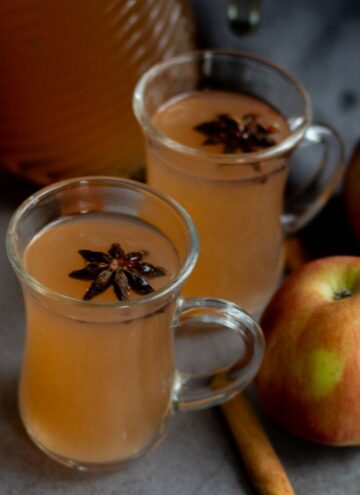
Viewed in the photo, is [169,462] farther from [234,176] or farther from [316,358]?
[234,176]

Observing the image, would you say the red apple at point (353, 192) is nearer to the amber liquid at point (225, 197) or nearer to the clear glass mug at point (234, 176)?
the clear glass mug at point (234, 176)

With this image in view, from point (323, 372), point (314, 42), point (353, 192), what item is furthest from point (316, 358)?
point (314, 42)

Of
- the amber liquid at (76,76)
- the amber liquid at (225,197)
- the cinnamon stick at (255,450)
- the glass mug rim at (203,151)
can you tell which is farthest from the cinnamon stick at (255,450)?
the amber liquid at (76,76)

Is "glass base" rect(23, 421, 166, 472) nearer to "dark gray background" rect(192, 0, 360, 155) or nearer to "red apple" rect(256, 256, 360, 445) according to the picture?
"red apple" rect(256, 256, 360, 445)

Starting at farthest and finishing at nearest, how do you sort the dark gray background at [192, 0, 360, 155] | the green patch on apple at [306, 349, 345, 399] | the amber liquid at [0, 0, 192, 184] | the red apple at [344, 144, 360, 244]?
the dark gray background at [192, 0, 360, 155], the red apple at [344, 144, 360, 244], the amber liquid at [0, 0, 192, 184], the green patch on apple at [306, 349, 345, 399]

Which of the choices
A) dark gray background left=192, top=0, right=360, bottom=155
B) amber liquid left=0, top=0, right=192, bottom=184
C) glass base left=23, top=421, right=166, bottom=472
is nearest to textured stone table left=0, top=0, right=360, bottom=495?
glass base left=23, top=421, right=166, bottom=472
